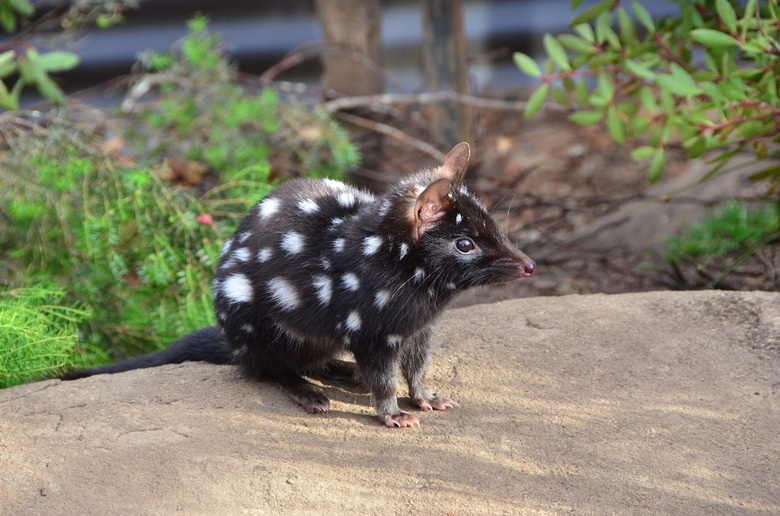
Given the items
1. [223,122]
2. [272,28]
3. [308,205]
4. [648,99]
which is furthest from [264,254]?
[272,28]

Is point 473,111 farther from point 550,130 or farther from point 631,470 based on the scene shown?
point 631,470

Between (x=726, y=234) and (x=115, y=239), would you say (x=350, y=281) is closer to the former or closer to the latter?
(x=115, y=239)

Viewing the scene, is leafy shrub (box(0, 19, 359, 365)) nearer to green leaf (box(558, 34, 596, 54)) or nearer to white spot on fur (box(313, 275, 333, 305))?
white spot on fur (box(313, 275, 333, 305))

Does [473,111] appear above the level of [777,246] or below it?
above

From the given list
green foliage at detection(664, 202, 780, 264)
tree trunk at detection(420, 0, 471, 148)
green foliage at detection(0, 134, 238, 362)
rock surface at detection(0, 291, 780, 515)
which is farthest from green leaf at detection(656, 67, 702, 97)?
tree trunk at detection(420, 0, 471, 148)

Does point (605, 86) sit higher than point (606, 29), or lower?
lower

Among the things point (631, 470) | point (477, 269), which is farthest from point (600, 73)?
point (631, 470)
